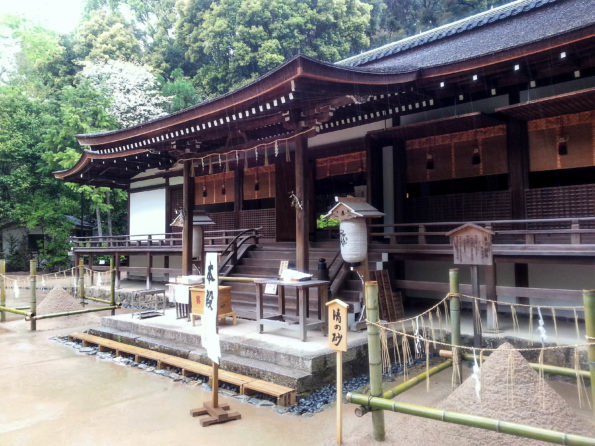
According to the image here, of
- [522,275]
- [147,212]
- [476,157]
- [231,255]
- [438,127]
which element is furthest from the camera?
[147,212]

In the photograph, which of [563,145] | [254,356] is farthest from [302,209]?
[563,145]

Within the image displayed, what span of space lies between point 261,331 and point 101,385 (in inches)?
97.1

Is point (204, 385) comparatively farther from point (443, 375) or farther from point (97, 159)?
point (97, 159)

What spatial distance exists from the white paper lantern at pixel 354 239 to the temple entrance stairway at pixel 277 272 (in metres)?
0.88

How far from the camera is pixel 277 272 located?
9.20 metres

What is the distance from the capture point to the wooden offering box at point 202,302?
25.1 ft

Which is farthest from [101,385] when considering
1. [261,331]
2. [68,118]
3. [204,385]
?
[68,118]

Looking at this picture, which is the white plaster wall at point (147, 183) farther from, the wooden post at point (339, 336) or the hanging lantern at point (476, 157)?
the wooden post at point (339, 336)

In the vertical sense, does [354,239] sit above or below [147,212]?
below

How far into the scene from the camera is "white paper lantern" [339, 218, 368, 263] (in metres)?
6.78

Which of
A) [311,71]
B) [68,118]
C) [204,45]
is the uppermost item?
[204,45]

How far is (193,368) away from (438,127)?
6222 mm

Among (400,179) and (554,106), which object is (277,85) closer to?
(400,179)

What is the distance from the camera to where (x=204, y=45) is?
30.8m
